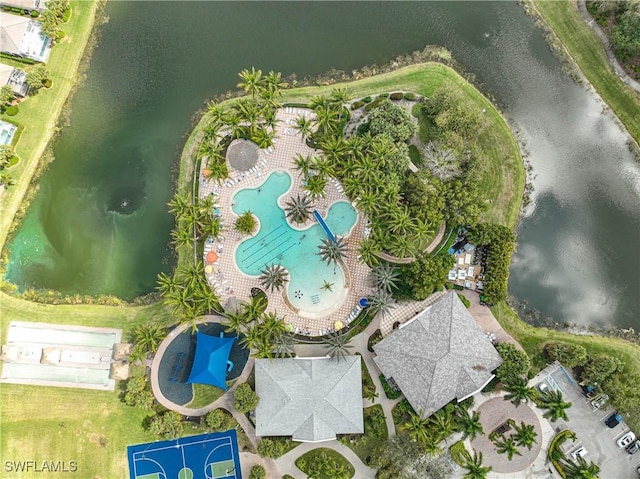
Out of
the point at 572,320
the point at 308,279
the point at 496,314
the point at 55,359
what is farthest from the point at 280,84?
the point at 572,320

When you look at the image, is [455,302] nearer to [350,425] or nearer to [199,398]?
[350,425]

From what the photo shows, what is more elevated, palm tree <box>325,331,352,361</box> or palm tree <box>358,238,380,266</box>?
palm tree <box>358,238,380,266</box>

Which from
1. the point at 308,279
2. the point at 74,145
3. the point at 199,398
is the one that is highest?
the point at 74,145

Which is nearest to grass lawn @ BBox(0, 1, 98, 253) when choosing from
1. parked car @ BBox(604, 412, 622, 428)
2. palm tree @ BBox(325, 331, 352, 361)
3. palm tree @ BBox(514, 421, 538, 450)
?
palm tree @ BBox(325, 331, 352, 361)

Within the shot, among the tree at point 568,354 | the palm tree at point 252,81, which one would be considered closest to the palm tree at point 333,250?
the palm tree at point 252,81

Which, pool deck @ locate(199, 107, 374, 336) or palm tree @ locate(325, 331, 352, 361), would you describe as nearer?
palm tree @ locate(325, 331, 352, 361)

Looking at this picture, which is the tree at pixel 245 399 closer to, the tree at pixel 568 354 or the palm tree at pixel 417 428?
the palm tree at pixel 417 428

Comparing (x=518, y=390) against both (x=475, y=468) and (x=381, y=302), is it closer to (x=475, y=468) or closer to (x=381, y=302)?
(x=475, y=468)

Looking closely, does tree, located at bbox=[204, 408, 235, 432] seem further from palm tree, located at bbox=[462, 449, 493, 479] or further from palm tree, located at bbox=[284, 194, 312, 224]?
palm tree, located at bbox=[462, 449, 493, 479]
